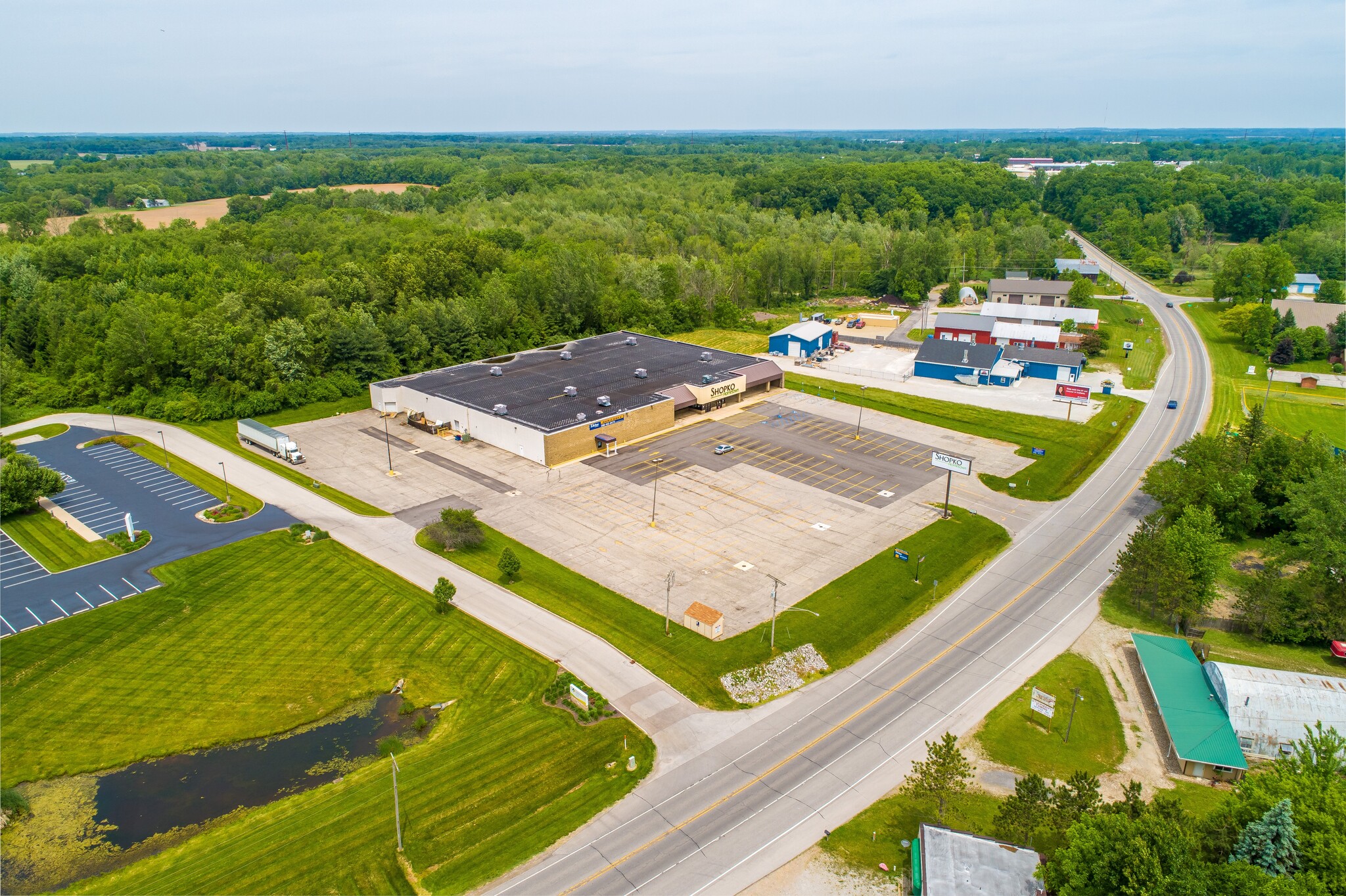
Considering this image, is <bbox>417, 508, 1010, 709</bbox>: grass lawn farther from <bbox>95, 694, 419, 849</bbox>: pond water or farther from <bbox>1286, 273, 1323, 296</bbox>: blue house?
<bbox>1286, 273, 1323, 296</bbox>: blue house

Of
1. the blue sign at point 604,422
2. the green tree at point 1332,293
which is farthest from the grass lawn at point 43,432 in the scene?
the green tree at point 1332,293

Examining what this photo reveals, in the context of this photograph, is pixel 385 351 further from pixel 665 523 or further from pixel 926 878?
pixel 926 878

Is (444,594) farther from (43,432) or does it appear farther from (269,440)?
(43,432)

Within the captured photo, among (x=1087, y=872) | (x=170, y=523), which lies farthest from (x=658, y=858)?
(x=170, y=523)

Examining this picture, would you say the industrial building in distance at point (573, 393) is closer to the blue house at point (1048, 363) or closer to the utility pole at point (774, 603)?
the utility pole at point (774, 603)

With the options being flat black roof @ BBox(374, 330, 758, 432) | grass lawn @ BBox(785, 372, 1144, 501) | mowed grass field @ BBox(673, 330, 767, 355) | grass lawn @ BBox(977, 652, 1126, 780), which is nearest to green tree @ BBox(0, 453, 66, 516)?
flat black roof @ BBox(374, 330, 758, 432)

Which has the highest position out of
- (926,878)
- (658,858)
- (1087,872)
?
(1087,872)
